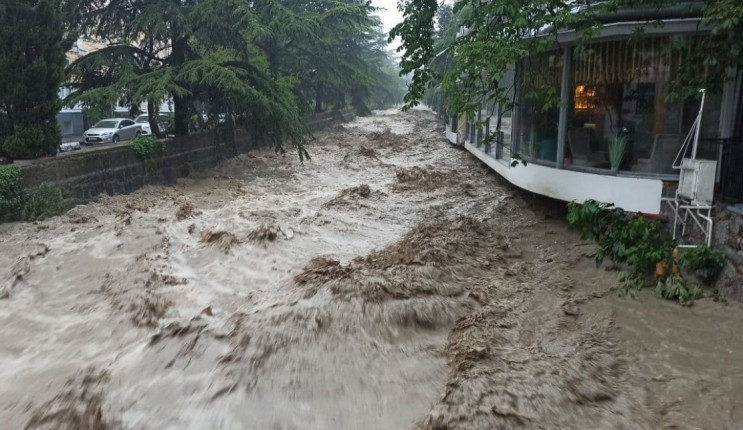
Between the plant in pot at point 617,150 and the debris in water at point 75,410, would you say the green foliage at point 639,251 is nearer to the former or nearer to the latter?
the plant in pot at point 617,150

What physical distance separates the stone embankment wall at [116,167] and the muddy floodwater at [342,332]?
1.31 meters

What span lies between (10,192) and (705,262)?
12081mm

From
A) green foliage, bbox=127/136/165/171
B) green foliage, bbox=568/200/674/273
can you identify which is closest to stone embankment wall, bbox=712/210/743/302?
green foliage, bbox=568/200/674/273

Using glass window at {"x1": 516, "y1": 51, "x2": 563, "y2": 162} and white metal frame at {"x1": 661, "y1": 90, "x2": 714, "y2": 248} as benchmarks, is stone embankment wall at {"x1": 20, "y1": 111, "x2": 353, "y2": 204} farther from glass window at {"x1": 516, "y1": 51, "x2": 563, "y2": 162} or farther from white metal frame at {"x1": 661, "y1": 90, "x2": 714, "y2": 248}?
white metal frame at {"x1": 661, "y1": 90, "x2": 714, "y2": 248}

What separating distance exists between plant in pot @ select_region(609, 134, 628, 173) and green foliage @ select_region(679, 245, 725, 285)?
99.9 inches

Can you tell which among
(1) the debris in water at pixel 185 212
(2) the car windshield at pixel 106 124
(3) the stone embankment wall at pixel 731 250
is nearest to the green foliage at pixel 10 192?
(1) the debris in water at pixel 185 212

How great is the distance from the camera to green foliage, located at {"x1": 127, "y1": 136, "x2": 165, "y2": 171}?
16348mm

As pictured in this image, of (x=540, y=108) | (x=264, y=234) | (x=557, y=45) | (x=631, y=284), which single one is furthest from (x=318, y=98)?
(x=631, y=284)

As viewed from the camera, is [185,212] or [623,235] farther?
[185,212]

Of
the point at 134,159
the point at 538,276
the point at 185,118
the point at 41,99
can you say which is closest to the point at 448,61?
the point at 185,118

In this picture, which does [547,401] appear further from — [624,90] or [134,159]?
[134,159]

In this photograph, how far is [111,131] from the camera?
26.1m

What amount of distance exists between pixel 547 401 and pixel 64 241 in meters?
8.92

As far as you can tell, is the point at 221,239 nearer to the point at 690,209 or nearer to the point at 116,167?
the point at 116,167
